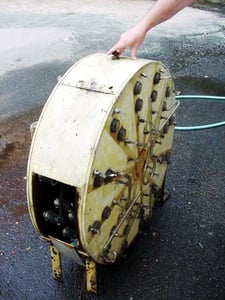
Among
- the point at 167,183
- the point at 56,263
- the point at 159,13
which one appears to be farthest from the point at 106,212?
the point at 167,183

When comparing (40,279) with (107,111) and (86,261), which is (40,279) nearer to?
(86,261)

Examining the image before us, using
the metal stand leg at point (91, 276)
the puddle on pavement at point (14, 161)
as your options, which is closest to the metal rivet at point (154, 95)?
the metal stand leg at point (91, 276)

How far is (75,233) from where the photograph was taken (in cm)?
205

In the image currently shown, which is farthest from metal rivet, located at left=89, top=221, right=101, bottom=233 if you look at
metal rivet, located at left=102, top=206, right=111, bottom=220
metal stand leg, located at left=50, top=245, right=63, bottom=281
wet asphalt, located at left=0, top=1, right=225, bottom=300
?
wet asphalt, located at left=0, top=1, right=225, bottom=300

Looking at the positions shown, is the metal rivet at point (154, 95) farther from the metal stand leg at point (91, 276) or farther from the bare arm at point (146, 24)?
the metal stand leg at point (91, 276)

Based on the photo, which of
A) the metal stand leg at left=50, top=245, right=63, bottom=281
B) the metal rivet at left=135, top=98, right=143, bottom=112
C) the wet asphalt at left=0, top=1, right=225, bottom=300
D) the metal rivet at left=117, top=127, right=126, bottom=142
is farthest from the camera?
the wet asphalt at left=0, top=1, right=225, bottom=300

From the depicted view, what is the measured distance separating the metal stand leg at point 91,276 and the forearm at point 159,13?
139cm

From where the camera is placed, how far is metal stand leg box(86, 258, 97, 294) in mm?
2188

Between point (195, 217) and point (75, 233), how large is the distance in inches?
49.6

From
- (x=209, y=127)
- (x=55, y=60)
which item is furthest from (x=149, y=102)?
(x=55, y=60)

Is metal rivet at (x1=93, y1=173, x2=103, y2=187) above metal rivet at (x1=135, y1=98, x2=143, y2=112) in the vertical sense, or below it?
below

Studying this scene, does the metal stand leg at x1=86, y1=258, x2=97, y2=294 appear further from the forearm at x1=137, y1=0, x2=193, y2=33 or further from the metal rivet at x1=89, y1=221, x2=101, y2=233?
the forearm at x1=137, y1=0, x2=193, y2=33

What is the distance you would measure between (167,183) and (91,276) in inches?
51.6

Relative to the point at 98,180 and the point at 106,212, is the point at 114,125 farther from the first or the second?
the point at 106,212
